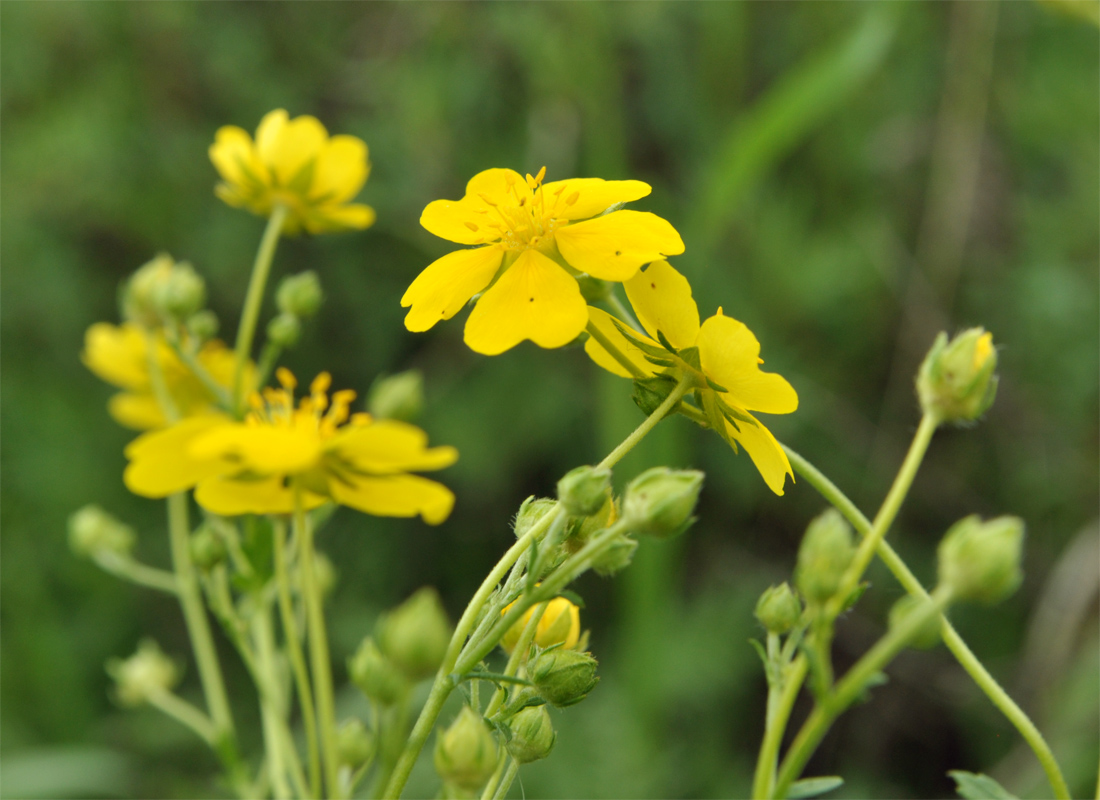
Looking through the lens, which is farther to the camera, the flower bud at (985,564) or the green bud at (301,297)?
the green bud at (301,297)

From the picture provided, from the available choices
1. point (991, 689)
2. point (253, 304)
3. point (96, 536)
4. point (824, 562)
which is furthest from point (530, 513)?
point (96, 536)

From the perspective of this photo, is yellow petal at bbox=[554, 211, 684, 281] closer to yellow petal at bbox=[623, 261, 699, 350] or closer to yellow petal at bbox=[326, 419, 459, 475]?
yellow petal at bbox=[623, 261, 699, 350]

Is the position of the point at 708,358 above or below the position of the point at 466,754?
above

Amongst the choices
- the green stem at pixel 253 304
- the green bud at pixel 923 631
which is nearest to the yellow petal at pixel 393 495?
the green stem at pixel 253 304

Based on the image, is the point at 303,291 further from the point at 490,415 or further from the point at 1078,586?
the point at 1078,586

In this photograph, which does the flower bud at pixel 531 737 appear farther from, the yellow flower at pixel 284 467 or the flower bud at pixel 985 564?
the flower bud at pixel 985 564

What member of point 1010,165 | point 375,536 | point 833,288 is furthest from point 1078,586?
point 375,536

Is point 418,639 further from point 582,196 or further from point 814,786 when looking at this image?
point 582,196
